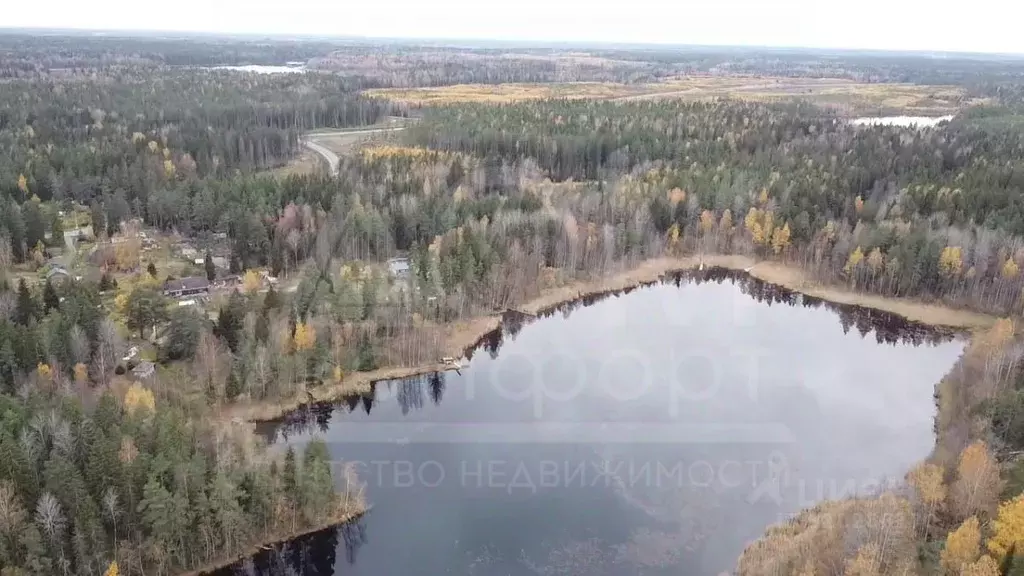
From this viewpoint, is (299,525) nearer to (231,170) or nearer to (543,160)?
(231,170)

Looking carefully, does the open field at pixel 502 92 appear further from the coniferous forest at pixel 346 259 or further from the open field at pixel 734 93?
the coniferous forest at pixel 346 259

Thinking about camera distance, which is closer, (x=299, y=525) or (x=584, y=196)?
(x=299, y=525)

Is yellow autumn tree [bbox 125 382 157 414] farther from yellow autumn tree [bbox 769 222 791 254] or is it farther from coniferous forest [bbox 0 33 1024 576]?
yellow autumn tree [bbox 769 222 791 254]

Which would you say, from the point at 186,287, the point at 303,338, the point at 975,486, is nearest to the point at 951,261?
the point at 975,486

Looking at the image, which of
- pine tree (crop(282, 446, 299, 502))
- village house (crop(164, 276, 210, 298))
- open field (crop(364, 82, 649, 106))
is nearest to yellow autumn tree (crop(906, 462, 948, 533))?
pine tree (crop(282, 446, 299, 502))

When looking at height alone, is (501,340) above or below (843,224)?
below

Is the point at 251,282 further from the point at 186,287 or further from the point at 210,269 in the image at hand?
the point at 210,269

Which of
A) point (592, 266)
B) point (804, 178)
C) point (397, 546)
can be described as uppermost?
point (804, 178)

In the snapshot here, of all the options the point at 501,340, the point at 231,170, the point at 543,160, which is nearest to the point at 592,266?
the point at 501,340
